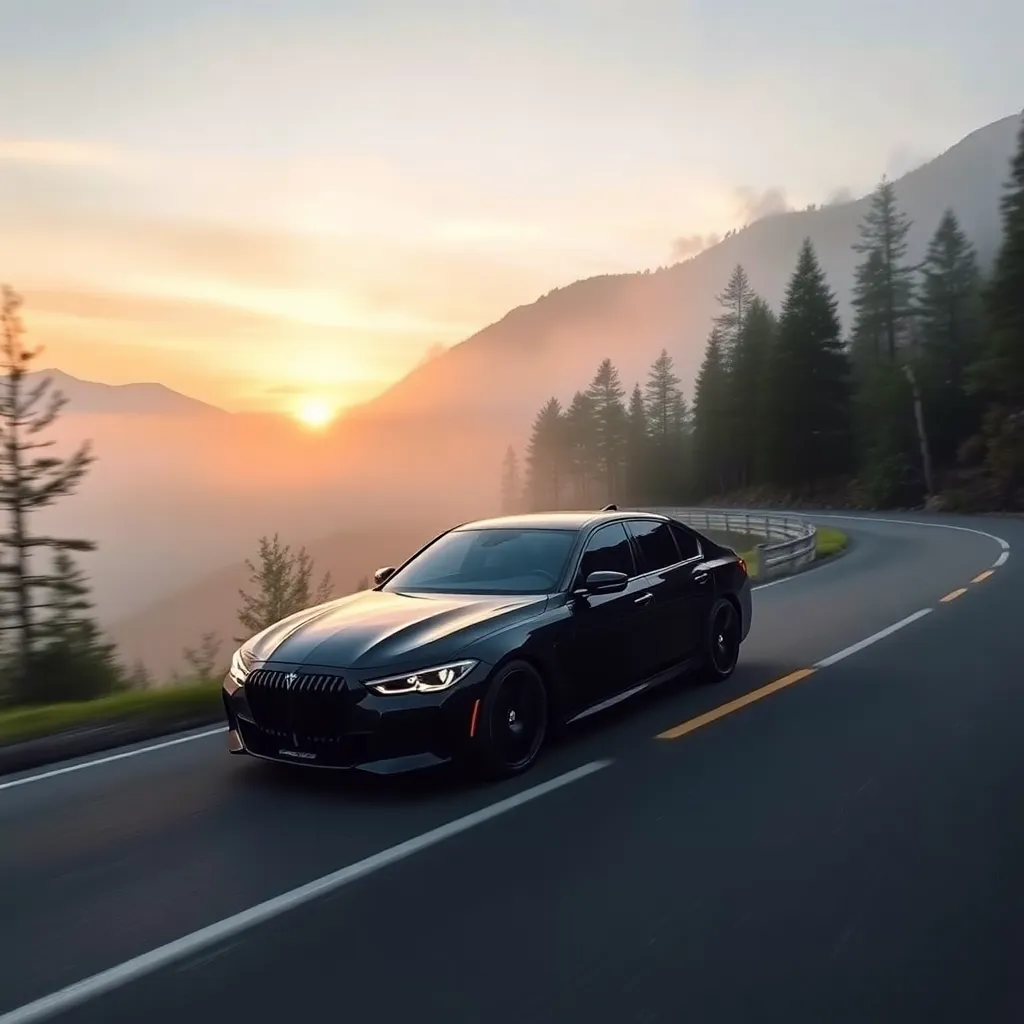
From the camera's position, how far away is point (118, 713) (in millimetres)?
8805

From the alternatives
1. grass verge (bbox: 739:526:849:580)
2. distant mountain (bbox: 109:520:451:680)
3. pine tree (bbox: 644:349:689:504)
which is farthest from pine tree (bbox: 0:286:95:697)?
distant mountain (bbox: 109:520:451:680)

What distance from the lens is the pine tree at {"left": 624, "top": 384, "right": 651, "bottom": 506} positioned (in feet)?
314

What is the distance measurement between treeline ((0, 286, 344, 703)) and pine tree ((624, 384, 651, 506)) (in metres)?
81.5

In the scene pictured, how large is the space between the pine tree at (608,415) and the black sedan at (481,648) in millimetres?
91307

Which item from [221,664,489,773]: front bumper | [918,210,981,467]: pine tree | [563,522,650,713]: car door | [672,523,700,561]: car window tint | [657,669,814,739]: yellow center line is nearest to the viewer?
[221,664,489,773]: front bumper

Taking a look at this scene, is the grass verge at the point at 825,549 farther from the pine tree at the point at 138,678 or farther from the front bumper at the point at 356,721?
the front bumper at the point at 356,721

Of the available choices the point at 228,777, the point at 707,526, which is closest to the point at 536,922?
the point at 228,777

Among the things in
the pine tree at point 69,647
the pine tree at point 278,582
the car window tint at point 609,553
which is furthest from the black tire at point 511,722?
the pine tree at point 278,582

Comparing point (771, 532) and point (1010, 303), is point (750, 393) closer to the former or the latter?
point (1010, 303)

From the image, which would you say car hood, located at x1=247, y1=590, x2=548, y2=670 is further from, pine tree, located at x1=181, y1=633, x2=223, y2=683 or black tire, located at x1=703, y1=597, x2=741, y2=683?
pine tree, located at x1=181, y1=633, x2=223, y2=683

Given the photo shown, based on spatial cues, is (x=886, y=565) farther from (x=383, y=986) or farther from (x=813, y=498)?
(x=813, y=498)

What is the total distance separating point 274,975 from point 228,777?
303 centimetres

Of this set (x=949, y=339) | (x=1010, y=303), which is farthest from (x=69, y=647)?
(x=949, y=339)

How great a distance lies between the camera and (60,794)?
6582mm
